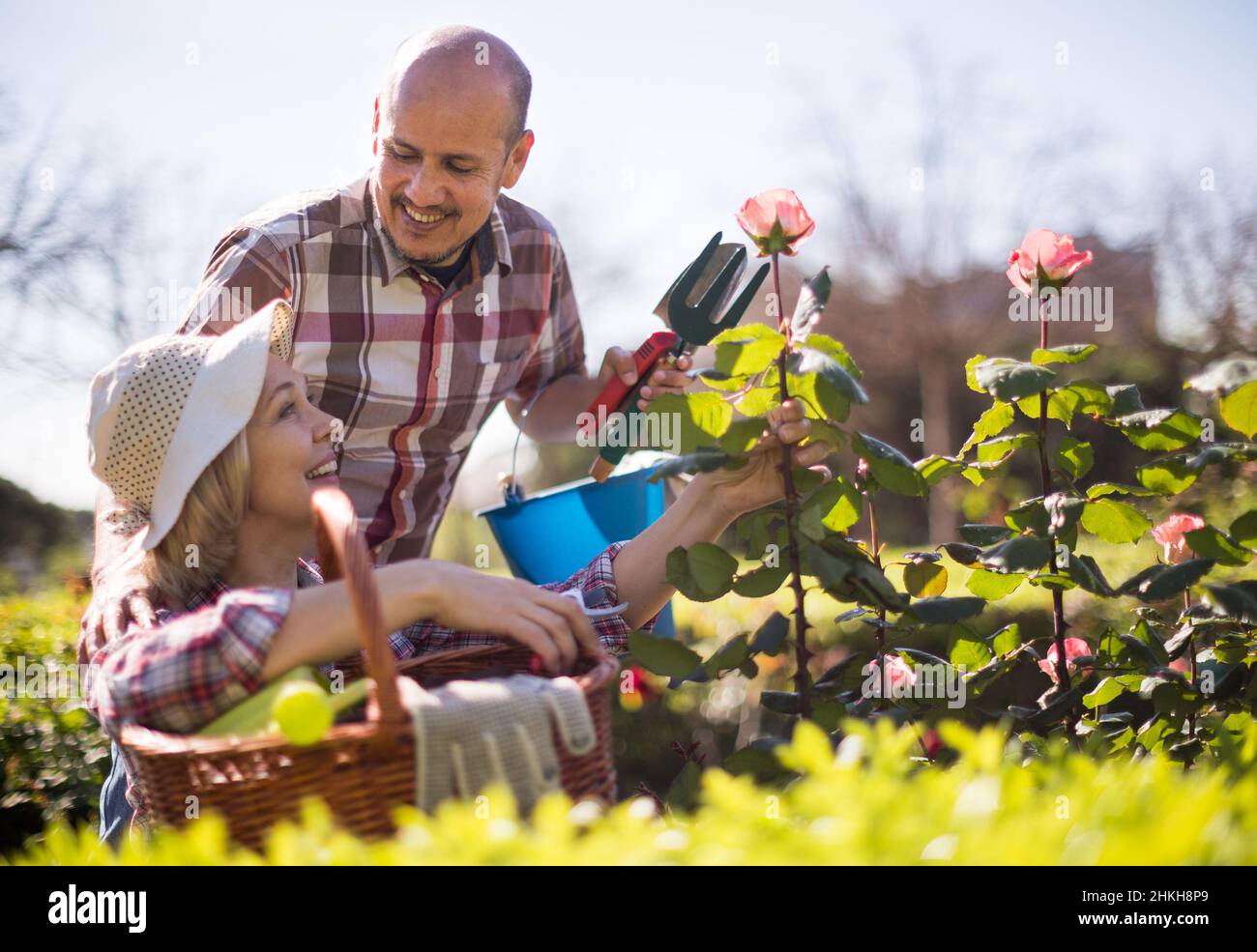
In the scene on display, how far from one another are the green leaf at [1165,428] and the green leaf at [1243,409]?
5 cm

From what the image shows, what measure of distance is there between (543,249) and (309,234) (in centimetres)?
70

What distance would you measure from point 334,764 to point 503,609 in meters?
0.35

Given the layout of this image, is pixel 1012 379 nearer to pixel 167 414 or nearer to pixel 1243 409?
pixel 1243 409

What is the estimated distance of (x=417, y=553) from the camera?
2.81 metres

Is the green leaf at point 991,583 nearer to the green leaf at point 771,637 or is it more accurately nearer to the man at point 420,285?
the green leaf at point 771,637

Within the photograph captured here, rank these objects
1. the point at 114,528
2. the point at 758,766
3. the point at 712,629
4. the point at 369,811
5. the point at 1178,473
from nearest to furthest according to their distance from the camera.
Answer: the point at 369,811 → the point at 758,766 → the point at 1178,473 → the point at 114,528 → the point at 712,629

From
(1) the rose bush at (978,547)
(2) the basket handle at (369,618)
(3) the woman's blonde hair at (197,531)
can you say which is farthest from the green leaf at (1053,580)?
(3) the woman's blonde hair at (197,531)

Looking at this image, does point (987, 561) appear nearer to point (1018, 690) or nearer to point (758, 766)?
point (758, 766)

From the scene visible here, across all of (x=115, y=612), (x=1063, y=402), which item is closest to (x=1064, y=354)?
(x=1063, y=402)

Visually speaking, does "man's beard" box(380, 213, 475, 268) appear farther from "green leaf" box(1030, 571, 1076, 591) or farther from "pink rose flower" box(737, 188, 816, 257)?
"green leaf" box(1030, 571, 1076, 591)

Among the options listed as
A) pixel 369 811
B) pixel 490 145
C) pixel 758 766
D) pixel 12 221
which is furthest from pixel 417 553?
pixel 12 221

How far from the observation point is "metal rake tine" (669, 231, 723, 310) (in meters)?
2.12

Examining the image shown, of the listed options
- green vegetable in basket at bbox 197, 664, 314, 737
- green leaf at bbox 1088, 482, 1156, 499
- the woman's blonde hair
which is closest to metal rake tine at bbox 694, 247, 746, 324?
green leaf at bbox 1088, 482, 1156, 499

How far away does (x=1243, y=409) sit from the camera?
5.38ft
